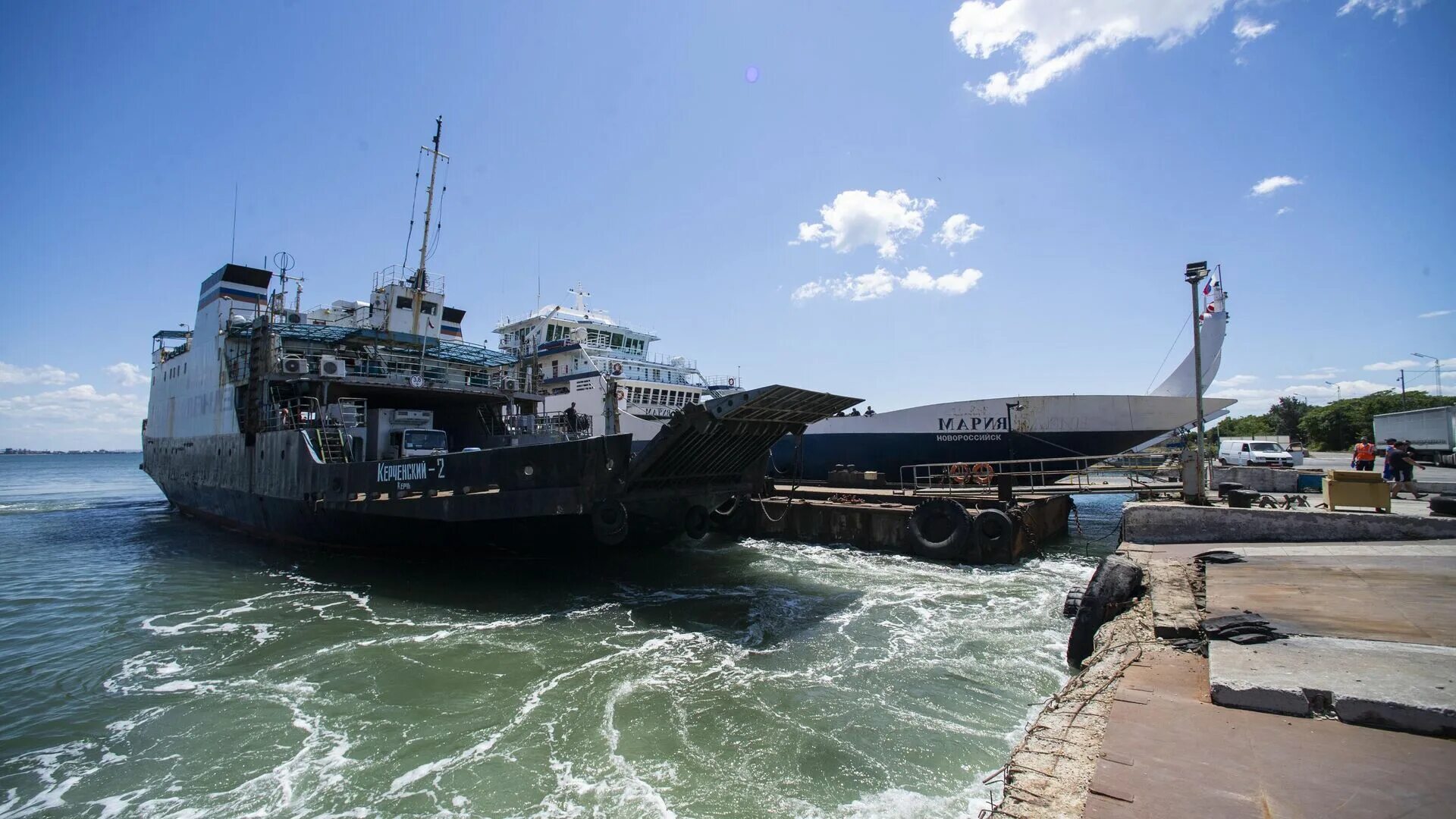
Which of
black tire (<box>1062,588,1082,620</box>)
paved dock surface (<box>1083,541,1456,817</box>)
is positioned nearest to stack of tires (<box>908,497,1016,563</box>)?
black tire (<box>1062,588,1082,620</box>)

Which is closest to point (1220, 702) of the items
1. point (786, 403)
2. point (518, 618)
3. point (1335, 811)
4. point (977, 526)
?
point (1335, 811)

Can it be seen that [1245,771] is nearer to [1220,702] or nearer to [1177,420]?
[1220,702]

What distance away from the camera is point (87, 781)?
5383 mm

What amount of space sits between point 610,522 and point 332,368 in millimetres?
8764

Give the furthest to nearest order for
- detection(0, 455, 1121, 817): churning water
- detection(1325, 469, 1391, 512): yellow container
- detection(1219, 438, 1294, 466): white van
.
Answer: detection(1219, 438, 1294, 466): white van < detection(1325, 469, 1391, 512): yellow container < detection(0, 455, 1121, 817): churning water

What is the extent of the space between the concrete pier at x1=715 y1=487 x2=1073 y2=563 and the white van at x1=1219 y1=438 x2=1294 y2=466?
1224 centimetres

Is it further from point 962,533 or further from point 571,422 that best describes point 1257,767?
point 571,422

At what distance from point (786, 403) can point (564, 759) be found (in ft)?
23.0

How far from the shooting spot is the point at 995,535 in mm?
14406

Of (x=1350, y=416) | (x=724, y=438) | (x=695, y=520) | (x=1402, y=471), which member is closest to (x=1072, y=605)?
(x=724, y=438)

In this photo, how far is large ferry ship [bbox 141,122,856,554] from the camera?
36.3ft

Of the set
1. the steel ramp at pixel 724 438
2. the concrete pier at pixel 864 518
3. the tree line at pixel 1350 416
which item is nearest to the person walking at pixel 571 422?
the concrete pier at pixel 864 518

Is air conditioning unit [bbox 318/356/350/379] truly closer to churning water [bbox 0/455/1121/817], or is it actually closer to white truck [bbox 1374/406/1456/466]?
churning water [bbox 0/455/1121/817]

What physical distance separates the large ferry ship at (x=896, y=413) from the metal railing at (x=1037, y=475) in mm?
511
